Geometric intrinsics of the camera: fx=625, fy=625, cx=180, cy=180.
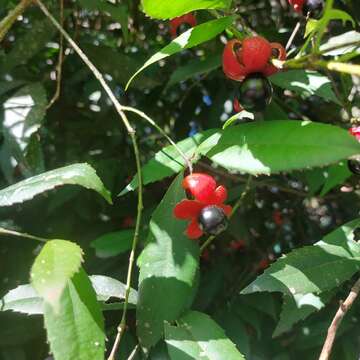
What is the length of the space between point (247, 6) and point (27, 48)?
631 millimetres

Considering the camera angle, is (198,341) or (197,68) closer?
(198,341)

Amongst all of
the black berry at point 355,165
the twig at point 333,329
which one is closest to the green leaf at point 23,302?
the twig at point 333,329

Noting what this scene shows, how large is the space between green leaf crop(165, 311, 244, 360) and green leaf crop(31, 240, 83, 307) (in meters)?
0.22

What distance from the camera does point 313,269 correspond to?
1049mm

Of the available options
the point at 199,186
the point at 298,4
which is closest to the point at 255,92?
the point at 199,186

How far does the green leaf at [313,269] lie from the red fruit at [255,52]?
328 millimetres

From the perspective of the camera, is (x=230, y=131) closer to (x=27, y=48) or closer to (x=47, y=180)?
(x=47, y=180)

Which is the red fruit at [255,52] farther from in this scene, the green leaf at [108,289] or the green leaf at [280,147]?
the green leaf at [108,289]

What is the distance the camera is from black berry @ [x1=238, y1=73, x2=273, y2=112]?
36.5 inches

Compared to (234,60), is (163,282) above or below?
below

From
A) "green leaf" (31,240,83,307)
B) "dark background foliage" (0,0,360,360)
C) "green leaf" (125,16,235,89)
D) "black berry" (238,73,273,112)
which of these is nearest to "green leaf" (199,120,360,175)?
"black berry" (238,73,273,112)

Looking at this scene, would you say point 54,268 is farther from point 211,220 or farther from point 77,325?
point 211,220

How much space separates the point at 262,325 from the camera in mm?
1603

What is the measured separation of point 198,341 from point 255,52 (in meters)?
0.44
